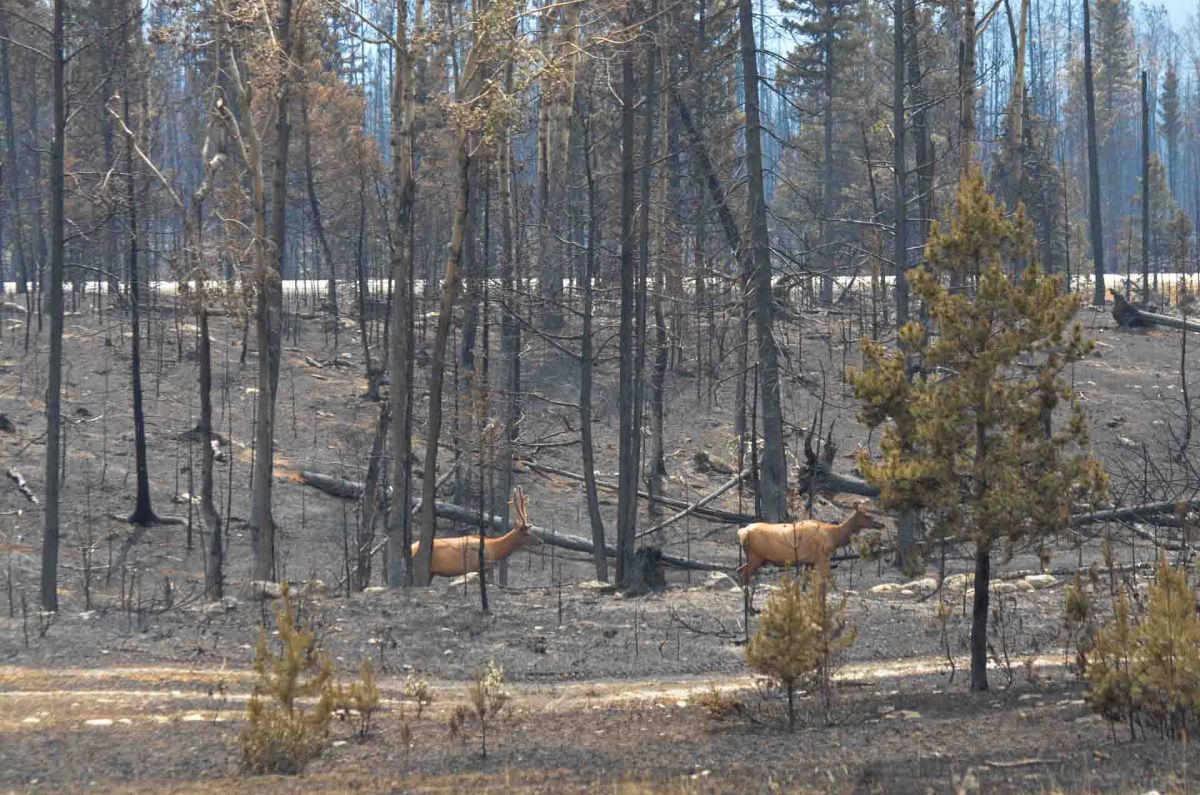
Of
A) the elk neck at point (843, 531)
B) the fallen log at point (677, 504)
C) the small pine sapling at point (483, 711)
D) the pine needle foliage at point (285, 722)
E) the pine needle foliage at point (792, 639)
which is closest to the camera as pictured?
the pine needle foliage at point (285, 722)

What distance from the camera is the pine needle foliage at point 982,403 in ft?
34.0

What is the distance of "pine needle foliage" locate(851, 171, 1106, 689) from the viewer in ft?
34.0

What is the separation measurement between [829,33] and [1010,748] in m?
46.7

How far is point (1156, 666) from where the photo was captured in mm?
8992

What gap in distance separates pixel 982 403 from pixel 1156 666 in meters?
2.52

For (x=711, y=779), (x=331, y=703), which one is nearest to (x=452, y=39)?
(x=331, y=703)

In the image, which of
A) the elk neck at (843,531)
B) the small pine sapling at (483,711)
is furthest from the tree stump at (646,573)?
the small pine sapling at (483,711)

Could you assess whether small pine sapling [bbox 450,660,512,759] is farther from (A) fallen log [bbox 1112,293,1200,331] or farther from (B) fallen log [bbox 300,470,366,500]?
(A) fallen log [bbox 1112,293,1200,331]

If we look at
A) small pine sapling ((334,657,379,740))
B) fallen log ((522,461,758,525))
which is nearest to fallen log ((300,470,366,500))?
fallen log ((522,461,758,525))

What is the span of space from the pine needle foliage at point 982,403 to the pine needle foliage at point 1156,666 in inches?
48.0

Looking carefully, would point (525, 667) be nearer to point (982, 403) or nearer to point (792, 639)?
point (792, 639)

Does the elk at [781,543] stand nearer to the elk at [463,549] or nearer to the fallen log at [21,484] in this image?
the elk at [463,549]

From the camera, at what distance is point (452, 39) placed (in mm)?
19703

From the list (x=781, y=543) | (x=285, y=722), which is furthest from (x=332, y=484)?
(x=285, y=722)
